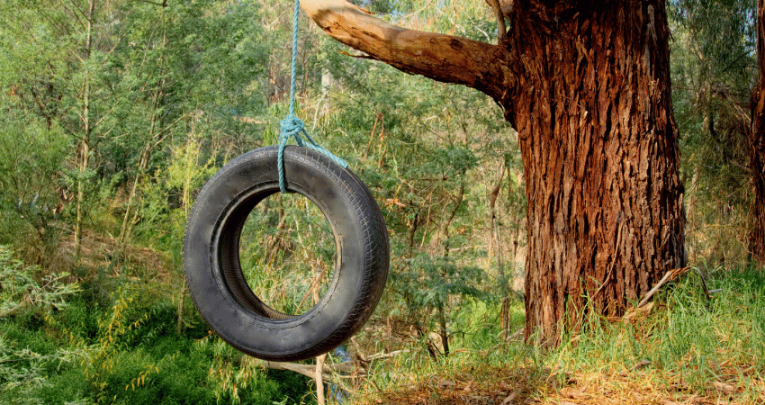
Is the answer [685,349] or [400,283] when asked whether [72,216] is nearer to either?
[400,283]

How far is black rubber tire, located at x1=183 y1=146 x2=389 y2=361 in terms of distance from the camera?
1979mm

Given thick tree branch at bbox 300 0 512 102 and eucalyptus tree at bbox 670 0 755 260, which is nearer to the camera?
thick tree branch at bbox 300 0 512 102

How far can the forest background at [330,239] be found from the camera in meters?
2.63

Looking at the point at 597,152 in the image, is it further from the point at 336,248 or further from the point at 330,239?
the point at 330,239

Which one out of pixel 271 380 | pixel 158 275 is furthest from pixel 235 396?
pixel 158 275

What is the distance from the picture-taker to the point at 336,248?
209cm

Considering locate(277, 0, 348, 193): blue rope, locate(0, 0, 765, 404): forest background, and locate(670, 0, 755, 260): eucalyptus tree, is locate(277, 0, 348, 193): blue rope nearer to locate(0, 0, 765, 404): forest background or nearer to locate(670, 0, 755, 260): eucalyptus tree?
locate(0, 0, 765, 404): forest background

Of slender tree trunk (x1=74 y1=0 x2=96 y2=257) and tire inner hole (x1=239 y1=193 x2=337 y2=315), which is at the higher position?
slender tree trunk (x1=74 y1=0 x2=96 y2=257)

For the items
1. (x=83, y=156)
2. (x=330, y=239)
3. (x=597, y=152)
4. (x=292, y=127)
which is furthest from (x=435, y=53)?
(x=83, y=156)

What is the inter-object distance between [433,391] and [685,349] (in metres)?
1.07

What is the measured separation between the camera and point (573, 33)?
2.81 metres

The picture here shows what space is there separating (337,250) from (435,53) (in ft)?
4.51

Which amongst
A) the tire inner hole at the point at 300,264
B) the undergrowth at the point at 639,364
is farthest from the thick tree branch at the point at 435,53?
the tire inner hole at the point at 300,264

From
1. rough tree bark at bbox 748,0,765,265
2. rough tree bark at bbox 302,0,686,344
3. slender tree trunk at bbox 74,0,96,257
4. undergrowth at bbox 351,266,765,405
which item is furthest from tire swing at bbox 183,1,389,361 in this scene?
slender tree trunk at bbox 74,0,96,257
